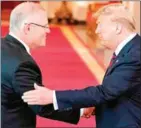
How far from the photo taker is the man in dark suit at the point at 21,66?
1.98 metres

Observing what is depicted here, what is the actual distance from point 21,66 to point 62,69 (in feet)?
17.8

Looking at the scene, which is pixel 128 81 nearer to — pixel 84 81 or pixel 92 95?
pixel 92 95

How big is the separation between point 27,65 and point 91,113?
523 mm

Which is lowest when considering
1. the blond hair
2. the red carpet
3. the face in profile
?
the red carpet

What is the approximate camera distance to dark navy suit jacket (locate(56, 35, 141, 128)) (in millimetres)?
1911

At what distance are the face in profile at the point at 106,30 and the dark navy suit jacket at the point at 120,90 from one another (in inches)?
3.1

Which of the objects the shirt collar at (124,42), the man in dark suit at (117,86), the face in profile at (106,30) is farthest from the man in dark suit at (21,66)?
the shirt collar at (124,42)

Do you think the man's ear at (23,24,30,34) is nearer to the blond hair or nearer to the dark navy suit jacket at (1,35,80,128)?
the dark navy suit jacket at (1,35,80,128)

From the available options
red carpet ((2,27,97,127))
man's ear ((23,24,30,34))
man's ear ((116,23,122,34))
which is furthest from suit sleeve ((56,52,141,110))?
red carpet ((2,27,97,127))

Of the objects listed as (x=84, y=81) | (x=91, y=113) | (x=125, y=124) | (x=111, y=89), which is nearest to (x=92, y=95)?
(x=111, y=89)

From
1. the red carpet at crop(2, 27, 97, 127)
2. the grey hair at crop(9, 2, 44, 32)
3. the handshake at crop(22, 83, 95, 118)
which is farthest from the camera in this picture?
the red carpet at crop(2, 27, 97, 127)

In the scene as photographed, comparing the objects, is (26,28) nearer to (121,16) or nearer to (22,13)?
(22,13)

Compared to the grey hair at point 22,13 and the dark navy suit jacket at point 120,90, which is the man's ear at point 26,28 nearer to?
the grey hair at point 22,13

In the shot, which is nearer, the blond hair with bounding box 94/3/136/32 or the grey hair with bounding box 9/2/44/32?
the blond hair with bounding box 94/3/136/32
